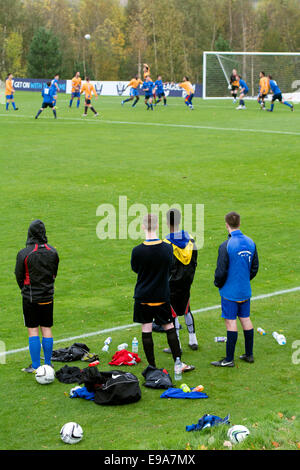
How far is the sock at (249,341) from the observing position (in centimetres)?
864

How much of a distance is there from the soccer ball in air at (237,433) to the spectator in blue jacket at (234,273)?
213cm

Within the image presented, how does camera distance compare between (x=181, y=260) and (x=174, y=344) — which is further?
(x=181, y=260)

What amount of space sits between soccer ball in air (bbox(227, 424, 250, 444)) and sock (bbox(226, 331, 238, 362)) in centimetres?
211

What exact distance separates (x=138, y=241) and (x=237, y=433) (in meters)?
9.50

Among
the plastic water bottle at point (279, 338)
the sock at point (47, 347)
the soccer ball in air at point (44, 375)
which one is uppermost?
the sock at point (47, 347)

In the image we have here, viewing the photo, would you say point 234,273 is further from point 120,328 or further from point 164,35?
point 164,35

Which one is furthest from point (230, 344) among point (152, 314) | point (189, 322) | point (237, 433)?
point (237, 433)

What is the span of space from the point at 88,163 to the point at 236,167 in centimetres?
528

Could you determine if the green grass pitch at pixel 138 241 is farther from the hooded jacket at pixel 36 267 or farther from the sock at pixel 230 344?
the hooded jacket at pixel 36 267

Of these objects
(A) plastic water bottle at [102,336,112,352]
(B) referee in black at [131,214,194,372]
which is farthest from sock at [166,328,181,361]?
(A) plastic water bottle at [102,336,112,352]

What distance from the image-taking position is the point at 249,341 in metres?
8.66

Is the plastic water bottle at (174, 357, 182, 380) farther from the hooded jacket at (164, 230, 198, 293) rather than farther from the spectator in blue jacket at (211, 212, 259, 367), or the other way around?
the hooded jacket at (164, 230, 198, 293)

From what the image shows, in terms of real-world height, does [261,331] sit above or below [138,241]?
above

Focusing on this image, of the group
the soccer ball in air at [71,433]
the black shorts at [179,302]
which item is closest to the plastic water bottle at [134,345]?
the black shorts at [179,302]
